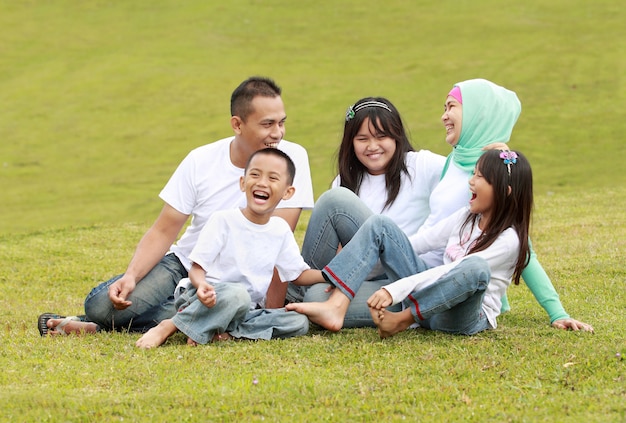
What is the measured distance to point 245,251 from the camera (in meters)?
4.69

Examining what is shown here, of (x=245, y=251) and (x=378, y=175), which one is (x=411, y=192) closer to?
(x=378, y=175)

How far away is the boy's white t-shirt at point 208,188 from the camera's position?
201 inches

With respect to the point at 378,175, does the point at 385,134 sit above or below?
above

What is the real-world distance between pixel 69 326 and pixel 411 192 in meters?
2.04

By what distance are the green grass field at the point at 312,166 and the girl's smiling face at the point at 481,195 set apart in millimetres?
624

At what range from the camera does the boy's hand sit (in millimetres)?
4352

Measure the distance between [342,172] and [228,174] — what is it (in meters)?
0.68

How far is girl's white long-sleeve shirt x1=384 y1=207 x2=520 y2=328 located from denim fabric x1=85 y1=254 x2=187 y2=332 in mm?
1344

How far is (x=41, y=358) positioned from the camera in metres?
4.27

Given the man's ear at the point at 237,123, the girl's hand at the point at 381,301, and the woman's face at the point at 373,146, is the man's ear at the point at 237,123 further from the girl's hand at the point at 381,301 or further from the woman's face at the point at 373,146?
the girl's hand at the point at 381,301

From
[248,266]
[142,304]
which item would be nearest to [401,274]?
[248,266]

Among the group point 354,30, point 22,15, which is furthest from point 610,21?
point 22,15

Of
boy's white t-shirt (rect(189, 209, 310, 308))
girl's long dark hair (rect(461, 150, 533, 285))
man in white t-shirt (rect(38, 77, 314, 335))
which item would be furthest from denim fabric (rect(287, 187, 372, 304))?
girl's long dark hair (rect(461, 150, 533, 285))

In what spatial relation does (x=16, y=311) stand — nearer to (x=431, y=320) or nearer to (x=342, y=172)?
(x=342, y=172)
